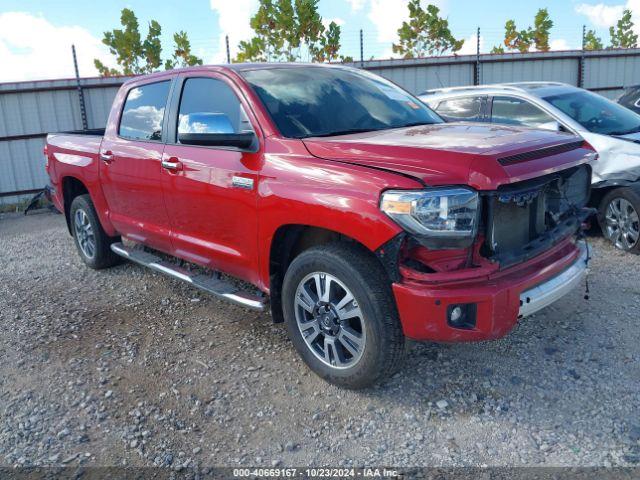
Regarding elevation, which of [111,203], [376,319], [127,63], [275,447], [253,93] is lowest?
[275,447]

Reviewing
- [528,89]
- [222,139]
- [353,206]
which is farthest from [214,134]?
[528,89]

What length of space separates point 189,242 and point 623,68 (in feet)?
52.1

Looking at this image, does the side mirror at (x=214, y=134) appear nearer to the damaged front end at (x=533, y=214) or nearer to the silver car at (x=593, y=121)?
the damaged front end at (x=533, y=214)

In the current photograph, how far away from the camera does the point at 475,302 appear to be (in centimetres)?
282

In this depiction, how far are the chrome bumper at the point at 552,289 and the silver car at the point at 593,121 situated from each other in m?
1.94

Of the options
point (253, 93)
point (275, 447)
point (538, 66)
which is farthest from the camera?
point (538, 66)

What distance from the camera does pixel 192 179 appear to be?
13.3ft

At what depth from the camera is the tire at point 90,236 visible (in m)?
5.74

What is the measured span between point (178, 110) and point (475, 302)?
275 cm

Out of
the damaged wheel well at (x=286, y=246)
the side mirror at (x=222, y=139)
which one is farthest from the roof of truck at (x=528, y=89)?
the side mirror at (x=222, y=139)

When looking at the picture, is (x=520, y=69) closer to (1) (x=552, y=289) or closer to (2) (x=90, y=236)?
(2) (x=90, y=236)

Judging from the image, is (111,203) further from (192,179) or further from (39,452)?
(39,452)

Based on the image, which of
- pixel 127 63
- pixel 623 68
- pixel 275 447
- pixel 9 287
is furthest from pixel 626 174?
pixel 127 63

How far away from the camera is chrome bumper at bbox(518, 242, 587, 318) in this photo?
3000 millimetres
